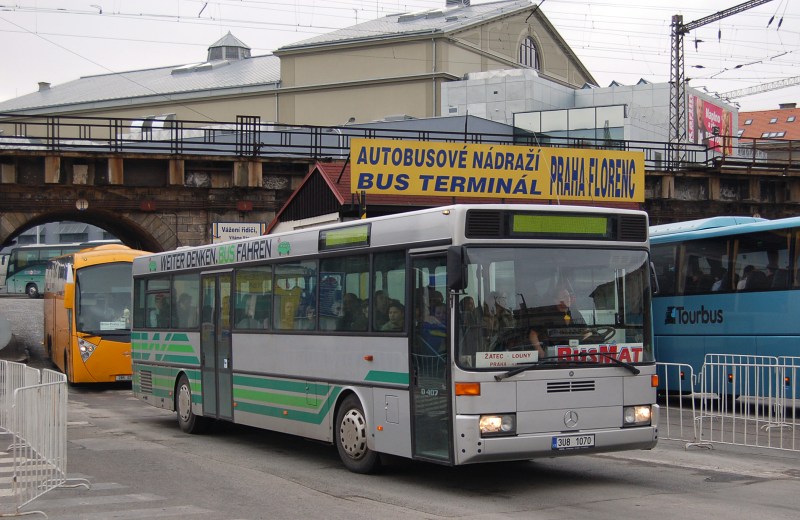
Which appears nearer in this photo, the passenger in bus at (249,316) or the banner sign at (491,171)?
the passenger in bus at (249,316)

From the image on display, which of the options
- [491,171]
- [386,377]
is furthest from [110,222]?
[386,377]

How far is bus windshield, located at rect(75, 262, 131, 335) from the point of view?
26.0 metres

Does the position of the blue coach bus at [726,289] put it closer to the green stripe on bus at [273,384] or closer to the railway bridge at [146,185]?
the green stripe on bus at [273,384]

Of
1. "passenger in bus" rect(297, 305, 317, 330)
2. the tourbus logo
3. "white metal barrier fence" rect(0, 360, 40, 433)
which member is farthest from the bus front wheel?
"passenger in bus" rect(297, 305, 317, 330)

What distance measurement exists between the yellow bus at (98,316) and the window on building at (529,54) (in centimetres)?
5141

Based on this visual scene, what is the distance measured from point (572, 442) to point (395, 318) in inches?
87.9

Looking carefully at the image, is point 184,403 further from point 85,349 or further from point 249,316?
point 85,349

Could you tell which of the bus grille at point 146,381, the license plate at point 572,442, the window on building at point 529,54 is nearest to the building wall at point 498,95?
the window on building at point 529,54

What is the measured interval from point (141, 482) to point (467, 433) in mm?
3962

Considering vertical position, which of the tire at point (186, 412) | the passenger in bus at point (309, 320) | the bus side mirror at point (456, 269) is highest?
the bus side mirror at point (456, 269)

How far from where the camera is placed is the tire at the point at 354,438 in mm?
11367

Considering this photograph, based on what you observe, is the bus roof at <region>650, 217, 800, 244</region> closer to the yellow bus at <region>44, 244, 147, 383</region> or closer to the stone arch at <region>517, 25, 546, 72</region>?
the yellow bus at <region>44, 244, 147, 383</region>

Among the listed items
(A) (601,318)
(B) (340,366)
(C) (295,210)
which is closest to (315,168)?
(C) (295,210)

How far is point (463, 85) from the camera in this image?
63.8 meters
